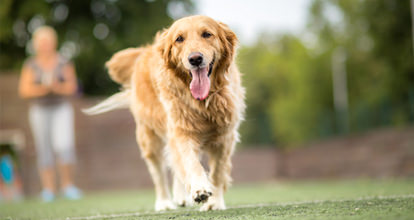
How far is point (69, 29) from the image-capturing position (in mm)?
16734

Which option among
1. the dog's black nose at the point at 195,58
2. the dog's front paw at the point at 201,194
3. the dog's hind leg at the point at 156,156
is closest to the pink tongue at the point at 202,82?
the dog's black nose at the point at 195,58

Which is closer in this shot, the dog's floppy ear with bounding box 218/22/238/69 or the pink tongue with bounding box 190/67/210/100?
the pink tongue with bounding box 190/67/210/100

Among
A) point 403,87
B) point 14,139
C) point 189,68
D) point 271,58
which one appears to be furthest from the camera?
point 271,58

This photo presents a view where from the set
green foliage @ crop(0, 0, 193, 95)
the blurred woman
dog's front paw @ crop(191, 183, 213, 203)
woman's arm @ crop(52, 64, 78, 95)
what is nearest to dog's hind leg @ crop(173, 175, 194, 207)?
dog's front paw @ crop(191, 183, 213, 203)

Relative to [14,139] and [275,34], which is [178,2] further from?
[275,34]

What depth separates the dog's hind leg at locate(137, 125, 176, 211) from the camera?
5.43 meters

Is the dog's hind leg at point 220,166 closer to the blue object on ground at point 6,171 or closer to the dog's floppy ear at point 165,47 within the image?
the dog's floppy ear at point 165,47

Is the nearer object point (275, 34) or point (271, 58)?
point (271, 58)

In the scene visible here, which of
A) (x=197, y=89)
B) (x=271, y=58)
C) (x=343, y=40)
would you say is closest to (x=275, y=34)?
(x=271, y=58)

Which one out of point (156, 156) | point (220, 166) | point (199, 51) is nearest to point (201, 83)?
point (199, 51)

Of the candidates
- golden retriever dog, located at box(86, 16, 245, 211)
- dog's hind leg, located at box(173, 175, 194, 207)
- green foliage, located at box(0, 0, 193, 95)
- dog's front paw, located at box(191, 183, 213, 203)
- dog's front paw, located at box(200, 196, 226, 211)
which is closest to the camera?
dog's front paw, located at box(191, 183, 213, 203)

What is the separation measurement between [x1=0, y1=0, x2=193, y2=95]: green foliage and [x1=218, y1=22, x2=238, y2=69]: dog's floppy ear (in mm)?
12361

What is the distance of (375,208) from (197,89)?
1.64m

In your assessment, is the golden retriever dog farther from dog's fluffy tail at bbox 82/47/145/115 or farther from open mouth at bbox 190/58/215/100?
dog's fluffy tail at bbox 82/47/145/115
